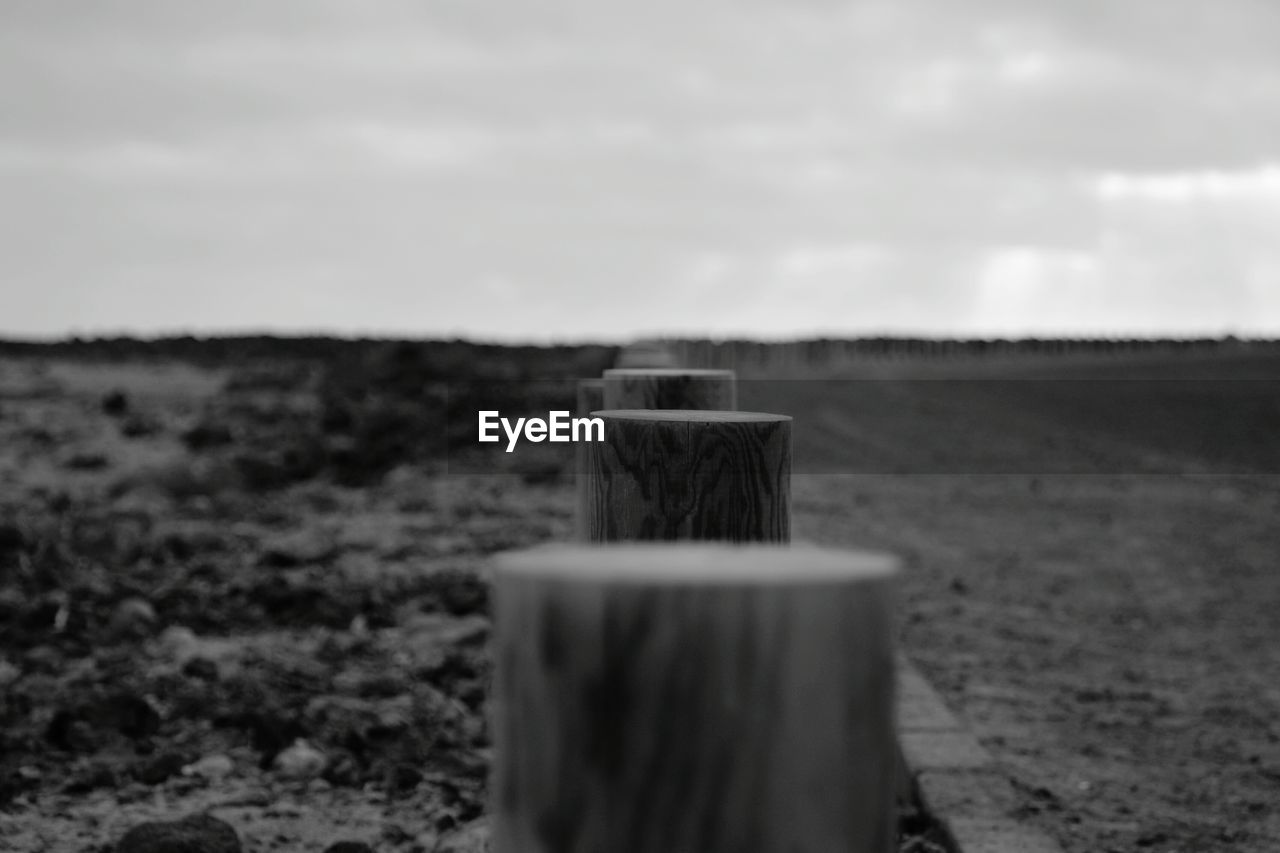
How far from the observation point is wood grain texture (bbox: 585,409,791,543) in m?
1.97

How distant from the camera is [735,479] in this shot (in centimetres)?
197

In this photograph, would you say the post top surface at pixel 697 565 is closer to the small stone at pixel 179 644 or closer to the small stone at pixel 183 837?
the small stone at pixel 183 837

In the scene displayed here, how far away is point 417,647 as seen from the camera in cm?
547

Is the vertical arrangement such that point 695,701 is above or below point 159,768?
above

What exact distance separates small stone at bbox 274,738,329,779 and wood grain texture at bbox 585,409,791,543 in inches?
90.2

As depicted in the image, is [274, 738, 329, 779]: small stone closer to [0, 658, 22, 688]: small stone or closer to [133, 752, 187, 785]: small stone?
[133, 752, 187, 785]: small stone

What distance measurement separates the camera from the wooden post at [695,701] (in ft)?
3.38

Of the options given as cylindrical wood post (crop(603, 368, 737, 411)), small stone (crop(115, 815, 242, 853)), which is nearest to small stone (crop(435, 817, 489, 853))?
small stone (crop(115, 815, 242, 853))

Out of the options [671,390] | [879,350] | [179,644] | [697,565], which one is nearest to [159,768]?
[179,644]

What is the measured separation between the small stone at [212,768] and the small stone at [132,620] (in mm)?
1731

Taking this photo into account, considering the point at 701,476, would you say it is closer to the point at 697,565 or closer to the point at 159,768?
the point at 697,565

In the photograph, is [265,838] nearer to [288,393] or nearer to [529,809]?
[529,809]

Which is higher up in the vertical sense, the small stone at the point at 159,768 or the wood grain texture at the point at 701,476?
the wood grain texture at the point at 701,476

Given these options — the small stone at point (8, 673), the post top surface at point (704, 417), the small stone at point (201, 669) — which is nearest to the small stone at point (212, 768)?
the small stone at point (201, 669)
